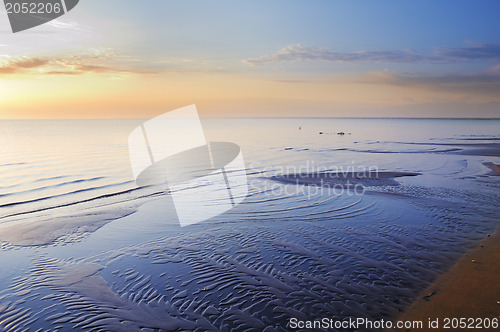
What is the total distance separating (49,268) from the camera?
905 cm

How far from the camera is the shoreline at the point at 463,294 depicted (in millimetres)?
6371

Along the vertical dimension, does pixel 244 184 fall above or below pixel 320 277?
below

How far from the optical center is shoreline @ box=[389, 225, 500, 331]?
251 inches

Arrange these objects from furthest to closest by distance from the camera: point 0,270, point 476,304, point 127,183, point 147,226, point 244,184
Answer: point 127,183, point 244,184, point 147,226, point 0,270, point 476,304

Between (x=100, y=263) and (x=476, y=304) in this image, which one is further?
(x=100, y=263)

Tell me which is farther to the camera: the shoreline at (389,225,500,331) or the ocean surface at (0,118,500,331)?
the ocean surface at (0,118,500,331)

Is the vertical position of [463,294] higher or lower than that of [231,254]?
lower

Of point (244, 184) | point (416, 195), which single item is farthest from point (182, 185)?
point (416, 195)

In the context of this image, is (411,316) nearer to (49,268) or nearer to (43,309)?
(43,309)

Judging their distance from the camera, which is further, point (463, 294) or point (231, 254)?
point (231, 254)

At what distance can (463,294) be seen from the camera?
7078 millimetres

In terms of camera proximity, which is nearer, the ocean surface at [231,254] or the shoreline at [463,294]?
the shoreline at [463,294]

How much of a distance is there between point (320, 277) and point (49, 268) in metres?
7.67

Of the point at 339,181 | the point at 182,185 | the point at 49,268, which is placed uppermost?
the point at 49,268
